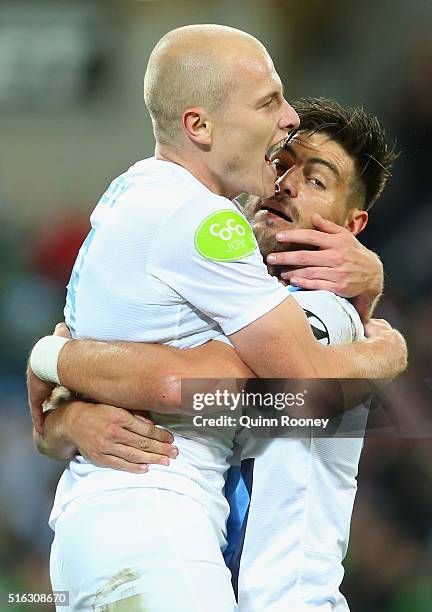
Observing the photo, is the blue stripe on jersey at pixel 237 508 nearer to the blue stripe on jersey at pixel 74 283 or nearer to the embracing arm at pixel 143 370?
the embracing arm at pixel 143 370

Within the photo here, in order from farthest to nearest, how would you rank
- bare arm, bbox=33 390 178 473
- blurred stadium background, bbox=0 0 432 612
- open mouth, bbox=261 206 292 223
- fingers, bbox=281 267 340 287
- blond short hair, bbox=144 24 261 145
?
blurred stadium background, bbox=0 0 432 612, open mouth, bbox=261 206 292 223, fingers, bbox=281 267 340 287, blond short hair, bbox=144 24 261 145, bare arm, bbox=33 390 178 473

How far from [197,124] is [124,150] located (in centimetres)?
162

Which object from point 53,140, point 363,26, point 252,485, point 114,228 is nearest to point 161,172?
point 114,228

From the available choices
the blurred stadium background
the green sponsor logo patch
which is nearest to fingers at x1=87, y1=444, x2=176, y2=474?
the green sponsor logo patch

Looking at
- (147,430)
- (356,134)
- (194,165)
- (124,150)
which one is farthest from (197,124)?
(124,150)

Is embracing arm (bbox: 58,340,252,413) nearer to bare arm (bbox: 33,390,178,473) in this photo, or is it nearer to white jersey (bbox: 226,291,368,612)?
bare arm (bbox: 33,390,178,473)

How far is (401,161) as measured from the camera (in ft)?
10.7

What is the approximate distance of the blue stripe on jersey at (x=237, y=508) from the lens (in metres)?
1.78

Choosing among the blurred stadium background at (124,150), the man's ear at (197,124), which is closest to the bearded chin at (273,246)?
the man's ear at (197,124)

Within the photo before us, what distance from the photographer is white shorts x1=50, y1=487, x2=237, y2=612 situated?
1.55m

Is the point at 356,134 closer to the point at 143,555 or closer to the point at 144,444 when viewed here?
the point at 144,444

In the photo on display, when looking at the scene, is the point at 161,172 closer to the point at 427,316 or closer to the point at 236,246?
the point at 236,246

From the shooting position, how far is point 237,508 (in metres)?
1.80

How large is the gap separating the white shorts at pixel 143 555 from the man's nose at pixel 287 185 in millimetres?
712
